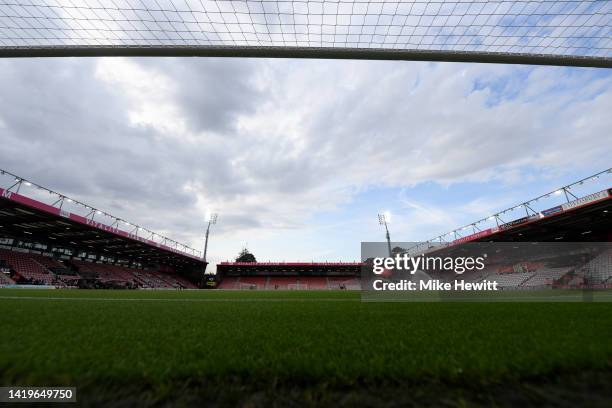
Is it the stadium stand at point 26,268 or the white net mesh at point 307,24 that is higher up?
the white net mesh at point 307,24

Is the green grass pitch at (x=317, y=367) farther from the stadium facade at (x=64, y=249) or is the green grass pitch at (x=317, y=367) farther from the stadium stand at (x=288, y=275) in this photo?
the stadium stand at (x=288, y=275)

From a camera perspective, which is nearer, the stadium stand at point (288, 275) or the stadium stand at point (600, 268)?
the stadium stand at point (600, 268)

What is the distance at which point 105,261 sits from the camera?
38.5 metres

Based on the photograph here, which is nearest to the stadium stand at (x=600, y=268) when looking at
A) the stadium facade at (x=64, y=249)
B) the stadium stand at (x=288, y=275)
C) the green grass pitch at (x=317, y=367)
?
the green grass pitch at (x=317, y=367)

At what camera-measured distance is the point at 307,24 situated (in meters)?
4.40

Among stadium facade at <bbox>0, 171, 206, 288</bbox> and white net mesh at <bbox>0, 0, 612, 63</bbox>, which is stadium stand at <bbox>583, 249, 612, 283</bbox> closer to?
white net mesh at <bbox>0, 0, 612, 63</bbox>

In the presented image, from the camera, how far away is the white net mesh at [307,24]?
437cm

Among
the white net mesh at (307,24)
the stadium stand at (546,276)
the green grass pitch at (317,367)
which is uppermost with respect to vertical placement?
the white net mesh at (307,24)

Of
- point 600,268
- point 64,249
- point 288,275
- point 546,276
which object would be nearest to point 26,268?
point 64,249

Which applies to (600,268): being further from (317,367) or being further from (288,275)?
(288,275)

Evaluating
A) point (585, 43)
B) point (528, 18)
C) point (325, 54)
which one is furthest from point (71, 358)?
point (585, 43)

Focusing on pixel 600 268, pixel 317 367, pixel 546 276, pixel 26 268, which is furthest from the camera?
pixel 546 276

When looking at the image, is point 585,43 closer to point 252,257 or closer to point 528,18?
point 528,18

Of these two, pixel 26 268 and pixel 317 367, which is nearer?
pixel 317 367
